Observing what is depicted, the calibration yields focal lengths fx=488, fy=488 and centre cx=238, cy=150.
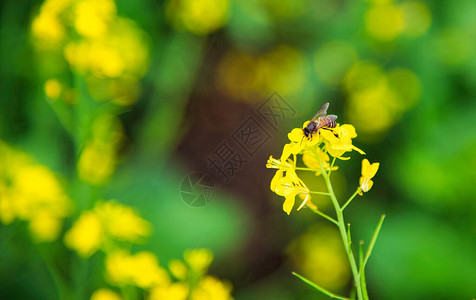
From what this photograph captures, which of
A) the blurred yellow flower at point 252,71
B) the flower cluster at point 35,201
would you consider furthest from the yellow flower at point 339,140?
the blurred yellow flower at point 252,71

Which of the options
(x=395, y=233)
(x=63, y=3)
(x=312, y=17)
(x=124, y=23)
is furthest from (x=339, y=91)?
(x=63, y=3)

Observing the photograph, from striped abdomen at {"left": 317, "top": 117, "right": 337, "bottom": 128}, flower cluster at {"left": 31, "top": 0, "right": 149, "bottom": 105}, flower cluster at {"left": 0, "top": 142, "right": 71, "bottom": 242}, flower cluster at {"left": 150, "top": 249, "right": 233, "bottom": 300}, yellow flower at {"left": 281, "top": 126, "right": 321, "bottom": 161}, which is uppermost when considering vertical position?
yellow flower at {"left": 281, "top": 126, "right": 321, "bottom": 161}

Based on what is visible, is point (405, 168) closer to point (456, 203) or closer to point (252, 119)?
point (456, 203)

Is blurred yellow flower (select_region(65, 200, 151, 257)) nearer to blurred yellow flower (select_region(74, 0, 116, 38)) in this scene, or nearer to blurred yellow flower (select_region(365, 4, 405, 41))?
blurred yellow flower (select_region(74, 0, 116, 38))

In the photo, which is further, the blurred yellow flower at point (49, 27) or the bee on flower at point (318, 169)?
the blurred yellow flower at point (49, 27)

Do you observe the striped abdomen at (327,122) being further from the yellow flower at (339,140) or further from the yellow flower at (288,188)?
the yellow flower at (288,188)

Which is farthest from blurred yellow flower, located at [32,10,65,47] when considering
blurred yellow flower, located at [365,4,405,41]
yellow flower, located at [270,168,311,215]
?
blurred yellow flower, located at [365,4,405,41]

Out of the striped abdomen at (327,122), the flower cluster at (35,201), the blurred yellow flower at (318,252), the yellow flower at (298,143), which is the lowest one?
the blurred yellow flower at (318,252)
